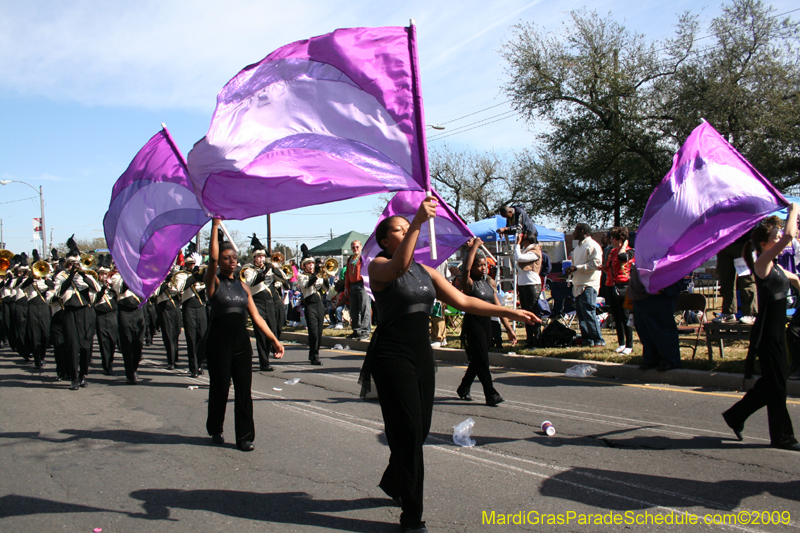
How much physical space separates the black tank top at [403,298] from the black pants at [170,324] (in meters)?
8.70

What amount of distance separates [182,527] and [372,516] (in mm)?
1217

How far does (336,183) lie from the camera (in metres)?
4.64

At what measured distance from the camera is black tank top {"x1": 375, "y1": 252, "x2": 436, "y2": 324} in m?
3.72

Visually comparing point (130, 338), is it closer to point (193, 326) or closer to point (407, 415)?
point (193, 326)

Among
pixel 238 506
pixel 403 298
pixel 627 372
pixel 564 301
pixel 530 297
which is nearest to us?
pixel 403 298

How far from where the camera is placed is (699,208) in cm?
633

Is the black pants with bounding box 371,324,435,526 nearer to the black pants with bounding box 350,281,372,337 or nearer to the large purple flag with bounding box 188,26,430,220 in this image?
the large purple flag with bounding box 188,26,430,220

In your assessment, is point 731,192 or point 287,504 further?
point 731,192

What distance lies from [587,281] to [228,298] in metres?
6.48

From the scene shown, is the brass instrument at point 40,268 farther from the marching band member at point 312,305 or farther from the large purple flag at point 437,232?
the large purple flag at point 437,232

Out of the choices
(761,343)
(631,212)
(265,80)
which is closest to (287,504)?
(265,80)

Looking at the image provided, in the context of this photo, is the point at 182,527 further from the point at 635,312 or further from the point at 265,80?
the point at 635,312

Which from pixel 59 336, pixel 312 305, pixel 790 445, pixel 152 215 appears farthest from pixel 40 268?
pixel 790 445

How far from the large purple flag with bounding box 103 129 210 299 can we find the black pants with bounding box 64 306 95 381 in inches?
133
